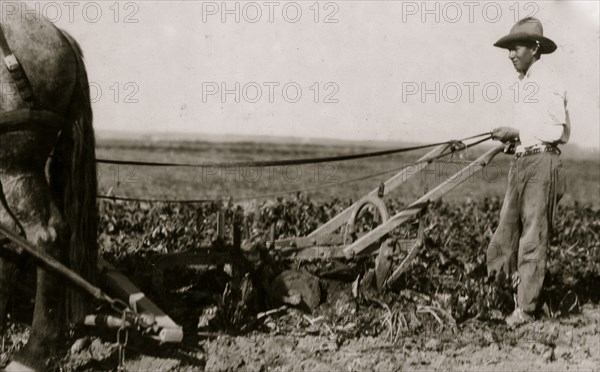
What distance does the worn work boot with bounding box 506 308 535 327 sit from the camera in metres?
5.17

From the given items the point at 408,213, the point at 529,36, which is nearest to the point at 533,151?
the point at 529,36

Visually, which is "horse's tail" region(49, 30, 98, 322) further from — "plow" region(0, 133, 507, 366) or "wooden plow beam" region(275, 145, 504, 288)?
"wooden plow beam" region(275, 145, 504, 288)

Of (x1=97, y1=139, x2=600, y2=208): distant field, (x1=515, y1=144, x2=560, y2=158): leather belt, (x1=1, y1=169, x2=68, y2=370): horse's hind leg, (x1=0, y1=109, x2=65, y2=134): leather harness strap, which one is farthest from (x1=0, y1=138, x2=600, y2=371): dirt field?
(x1=97, y1=139, x2=600, y2=208): distant field

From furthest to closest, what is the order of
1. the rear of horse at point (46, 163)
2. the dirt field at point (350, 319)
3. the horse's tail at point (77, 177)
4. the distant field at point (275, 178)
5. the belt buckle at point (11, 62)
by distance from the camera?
1. the distant field at point (275, 178)
2. the dirt field at point (350, 319)
3. the horse's tail at point (77, 177)
4. the rear of horse at point (46, 163)
5. the belt buckle at point (11, 62)

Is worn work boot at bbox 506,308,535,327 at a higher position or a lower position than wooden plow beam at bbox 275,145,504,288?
lower

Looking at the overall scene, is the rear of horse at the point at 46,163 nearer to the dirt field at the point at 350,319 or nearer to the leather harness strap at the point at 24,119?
the leather harness strap at the point at 24,119

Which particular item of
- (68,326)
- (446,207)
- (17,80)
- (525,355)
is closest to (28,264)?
(68,326)

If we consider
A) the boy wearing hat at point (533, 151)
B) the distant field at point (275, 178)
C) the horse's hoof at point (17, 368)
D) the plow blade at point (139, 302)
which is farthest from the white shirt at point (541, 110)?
the distant field at point (275, 178)

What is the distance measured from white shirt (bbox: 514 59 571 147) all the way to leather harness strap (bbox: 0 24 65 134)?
352cm

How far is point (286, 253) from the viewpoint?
17.0ft

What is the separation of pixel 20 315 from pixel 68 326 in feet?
1.53

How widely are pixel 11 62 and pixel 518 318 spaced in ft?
13.5

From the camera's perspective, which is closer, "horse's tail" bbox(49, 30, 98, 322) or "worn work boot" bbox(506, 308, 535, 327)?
"horse's tail" bbox(49, 30, 98, 322)

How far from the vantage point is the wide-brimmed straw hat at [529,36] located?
16.7ft
